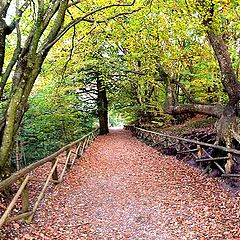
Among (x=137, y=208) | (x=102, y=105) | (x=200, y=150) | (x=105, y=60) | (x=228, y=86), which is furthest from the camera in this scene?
(x=102, y=105)

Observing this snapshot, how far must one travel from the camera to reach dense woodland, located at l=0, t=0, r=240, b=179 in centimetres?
705

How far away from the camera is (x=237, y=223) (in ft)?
18.9

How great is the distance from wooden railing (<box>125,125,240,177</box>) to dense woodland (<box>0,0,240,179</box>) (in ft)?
1.92

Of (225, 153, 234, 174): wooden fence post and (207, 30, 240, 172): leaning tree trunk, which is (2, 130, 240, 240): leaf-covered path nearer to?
(225, 153, 234, 174): wooden fence post

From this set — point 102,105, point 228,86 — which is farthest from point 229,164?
point 102,105

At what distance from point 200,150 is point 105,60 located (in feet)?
43.8

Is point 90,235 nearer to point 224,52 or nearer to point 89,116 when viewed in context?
point 224,52

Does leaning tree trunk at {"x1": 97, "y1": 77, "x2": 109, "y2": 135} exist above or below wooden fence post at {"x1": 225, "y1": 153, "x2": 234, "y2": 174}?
above

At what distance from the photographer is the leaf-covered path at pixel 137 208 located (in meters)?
5.49

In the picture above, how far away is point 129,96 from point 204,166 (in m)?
18.5

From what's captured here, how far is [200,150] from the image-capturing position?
35.4 feet

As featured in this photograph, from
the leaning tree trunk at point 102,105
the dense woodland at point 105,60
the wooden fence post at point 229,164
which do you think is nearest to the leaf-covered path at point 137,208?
the wooden fence post at point 229,164

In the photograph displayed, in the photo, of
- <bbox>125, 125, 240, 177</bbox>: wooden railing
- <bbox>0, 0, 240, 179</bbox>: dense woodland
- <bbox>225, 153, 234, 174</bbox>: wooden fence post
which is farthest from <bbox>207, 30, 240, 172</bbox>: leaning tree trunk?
<bbox>225, 153, 234, 174</bbox>: wooden fence post

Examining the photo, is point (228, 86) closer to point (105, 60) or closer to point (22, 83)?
point (22, 83)
